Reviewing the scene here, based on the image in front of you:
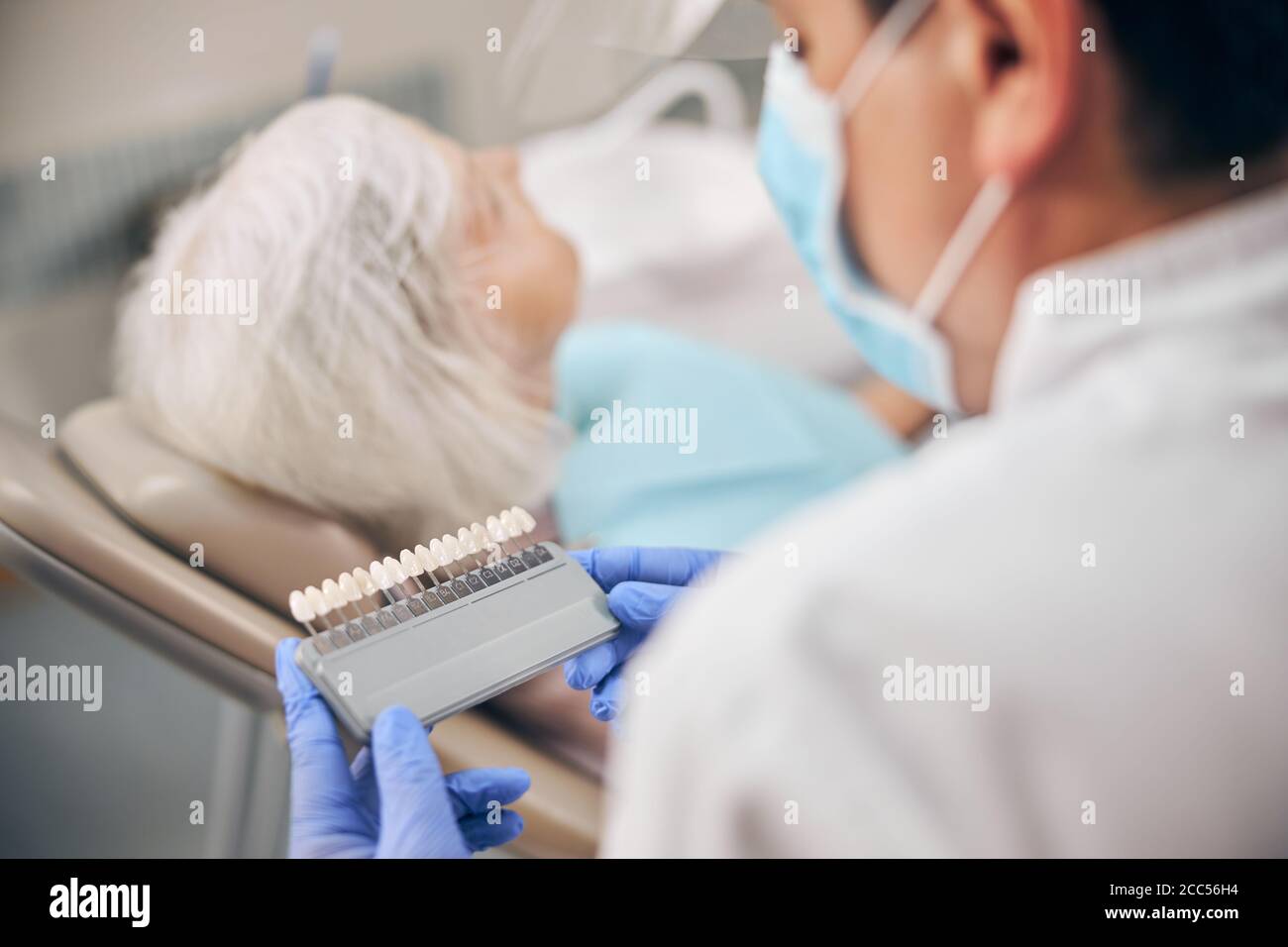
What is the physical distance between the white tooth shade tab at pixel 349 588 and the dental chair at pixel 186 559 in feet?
0.38

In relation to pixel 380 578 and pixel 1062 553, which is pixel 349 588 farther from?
pixel 1062 553

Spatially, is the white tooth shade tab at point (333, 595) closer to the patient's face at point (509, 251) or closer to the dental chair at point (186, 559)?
the dental chair at point (186, 559)

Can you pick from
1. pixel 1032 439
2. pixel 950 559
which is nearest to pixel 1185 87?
pixel 1032 439

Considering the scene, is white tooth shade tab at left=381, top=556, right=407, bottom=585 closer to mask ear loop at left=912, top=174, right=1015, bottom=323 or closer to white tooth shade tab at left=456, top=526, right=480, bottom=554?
white tooth shade tab at left=456, top=526, right=480, bottom=554

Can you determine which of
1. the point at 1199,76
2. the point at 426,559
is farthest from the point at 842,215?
the point at 426,559

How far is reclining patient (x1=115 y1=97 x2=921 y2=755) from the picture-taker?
0.95 metres

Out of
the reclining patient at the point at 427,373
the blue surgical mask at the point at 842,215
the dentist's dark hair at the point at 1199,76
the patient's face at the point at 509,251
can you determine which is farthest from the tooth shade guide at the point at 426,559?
the dentist's dark hair at the point at 1199,76

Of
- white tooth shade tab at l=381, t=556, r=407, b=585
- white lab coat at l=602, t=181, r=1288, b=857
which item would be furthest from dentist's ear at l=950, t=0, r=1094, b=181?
white tooth shade tab at l=381, t=556, r=407, b=585

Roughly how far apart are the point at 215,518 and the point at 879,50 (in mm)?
796

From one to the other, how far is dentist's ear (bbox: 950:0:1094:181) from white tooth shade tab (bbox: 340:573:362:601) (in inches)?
27.5

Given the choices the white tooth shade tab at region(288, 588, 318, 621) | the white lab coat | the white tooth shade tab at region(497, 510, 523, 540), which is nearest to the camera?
the white lab coat

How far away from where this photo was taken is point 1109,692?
1.93ft

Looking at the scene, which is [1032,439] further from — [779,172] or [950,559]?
[779,172]
